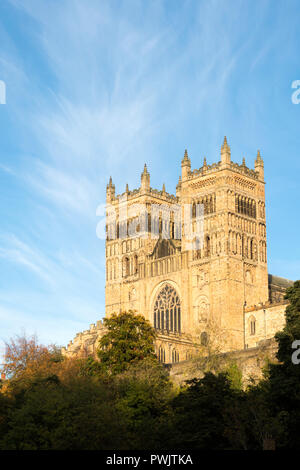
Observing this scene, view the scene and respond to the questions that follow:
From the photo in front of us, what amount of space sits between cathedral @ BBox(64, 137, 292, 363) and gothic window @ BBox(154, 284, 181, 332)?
12cm

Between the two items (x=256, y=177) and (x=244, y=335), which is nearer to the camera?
(x=244, y=335)

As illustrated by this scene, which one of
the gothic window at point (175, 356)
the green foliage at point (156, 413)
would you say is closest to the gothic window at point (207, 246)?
the gothic window at point (175, 356)

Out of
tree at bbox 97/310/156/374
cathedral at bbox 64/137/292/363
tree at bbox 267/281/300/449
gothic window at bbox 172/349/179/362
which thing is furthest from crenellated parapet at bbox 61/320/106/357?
tree at bbox 267/281/300/449

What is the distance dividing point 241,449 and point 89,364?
2474 cm

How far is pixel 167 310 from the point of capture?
311ft

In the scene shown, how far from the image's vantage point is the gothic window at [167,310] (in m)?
93.3

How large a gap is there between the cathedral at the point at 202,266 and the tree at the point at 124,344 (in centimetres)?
1683

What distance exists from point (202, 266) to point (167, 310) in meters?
7.45

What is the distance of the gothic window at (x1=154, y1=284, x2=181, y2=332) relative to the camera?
93.3 meters

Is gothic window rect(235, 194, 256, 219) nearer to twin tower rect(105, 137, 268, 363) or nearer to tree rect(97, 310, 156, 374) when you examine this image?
twin tower rect(105, 137, 268, 363)

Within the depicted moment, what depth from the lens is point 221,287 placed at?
87.6 metres

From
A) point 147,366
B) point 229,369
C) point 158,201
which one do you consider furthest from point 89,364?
point 158,201

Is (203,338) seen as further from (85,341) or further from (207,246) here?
(85,341)
